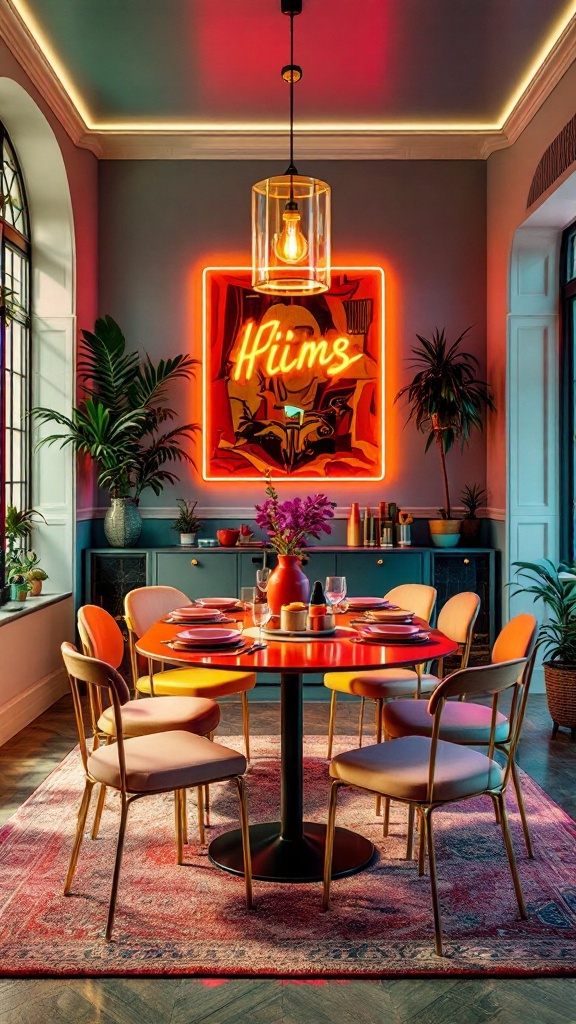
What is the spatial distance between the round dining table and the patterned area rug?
0.27 ft

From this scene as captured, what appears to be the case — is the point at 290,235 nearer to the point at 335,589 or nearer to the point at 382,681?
the point at 335,589

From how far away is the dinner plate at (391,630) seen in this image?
10.5 ft

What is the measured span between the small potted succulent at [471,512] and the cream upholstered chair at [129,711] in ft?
10.1

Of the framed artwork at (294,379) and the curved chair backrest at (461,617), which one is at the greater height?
the framed artwork at (294,379)

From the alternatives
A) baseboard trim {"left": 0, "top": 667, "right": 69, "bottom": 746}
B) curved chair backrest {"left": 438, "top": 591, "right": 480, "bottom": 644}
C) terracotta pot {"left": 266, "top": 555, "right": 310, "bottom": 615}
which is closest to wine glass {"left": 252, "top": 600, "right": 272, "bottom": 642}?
terracotta pot {"left": 266, "top": 555, "right": 310, "bottom": 615}

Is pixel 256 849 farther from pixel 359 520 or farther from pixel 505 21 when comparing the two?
pixel 505 21

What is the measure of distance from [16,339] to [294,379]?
1.91 meters

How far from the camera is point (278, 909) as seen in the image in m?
2.88

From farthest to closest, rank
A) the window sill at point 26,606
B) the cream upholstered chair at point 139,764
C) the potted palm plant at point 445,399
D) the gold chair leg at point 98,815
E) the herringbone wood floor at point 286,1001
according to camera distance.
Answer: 1. the potted palm plant at point 445,399
2. the window sill at point 26,606
3. the gold chair leg at point 98,815
4. the cream upholstered chair at point 139,764
5. the herringbone wood floor at point 286,1001

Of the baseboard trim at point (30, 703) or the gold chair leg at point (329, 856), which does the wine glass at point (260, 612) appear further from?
the baseboard trim at point (30, 703)

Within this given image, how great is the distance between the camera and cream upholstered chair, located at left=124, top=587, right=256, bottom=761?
3.91m

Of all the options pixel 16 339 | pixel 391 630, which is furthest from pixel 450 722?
pixel 16 339

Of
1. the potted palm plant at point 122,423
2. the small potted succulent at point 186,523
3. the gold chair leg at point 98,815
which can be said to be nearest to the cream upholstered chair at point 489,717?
the gold chair leg at point 98,815

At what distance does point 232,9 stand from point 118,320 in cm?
242
